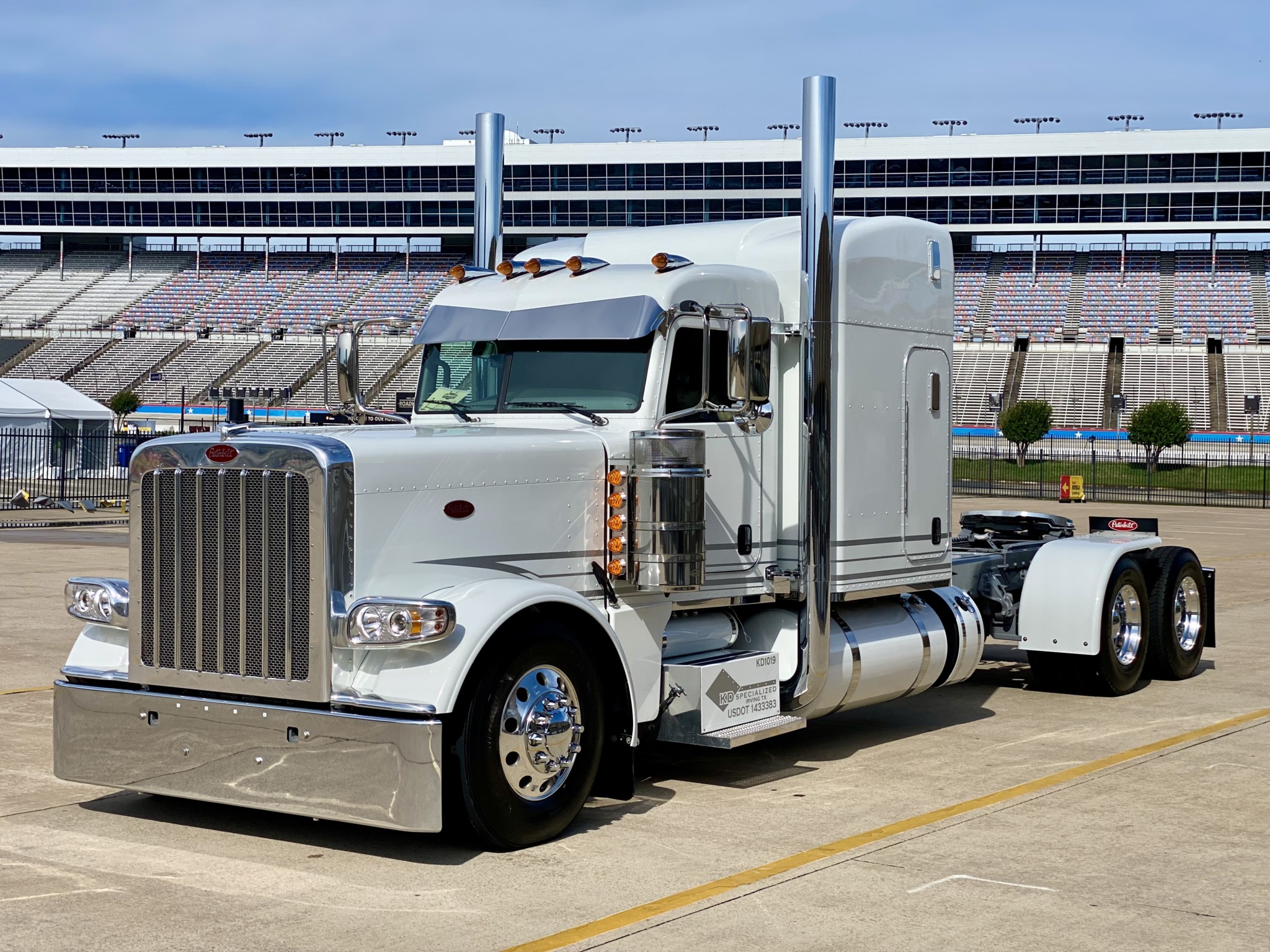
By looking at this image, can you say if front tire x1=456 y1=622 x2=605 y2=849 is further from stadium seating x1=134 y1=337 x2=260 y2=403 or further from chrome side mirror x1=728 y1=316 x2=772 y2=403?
stadium seating x1=134 y1=337 x2=260 y2=403

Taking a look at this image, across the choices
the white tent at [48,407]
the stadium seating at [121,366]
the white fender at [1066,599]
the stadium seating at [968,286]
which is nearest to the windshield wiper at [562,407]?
the white fender at [1066,599]

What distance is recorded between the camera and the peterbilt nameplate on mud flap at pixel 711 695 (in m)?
8.03

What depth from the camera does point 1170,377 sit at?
250 feet

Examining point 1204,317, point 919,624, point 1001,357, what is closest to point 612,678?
point 919,624

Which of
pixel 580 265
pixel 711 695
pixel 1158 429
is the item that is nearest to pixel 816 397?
pixel 580 265

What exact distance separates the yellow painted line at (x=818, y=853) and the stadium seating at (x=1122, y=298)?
76.6 metres

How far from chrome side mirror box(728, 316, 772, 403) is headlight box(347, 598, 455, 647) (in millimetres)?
2066

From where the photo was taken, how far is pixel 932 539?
9.99 m

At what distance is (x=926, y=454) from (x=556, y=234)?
8632 centimetres

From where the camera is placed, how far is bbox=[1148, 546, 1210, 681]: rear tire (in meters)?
12.4

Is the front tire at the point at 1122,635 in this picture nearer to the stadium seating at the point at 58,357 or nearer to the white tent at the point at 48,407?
the white tent at the point at 48,407

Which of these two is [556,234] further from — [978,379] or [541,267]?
[541,267]

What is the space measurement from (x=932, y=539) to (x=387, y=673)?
462 centimetres

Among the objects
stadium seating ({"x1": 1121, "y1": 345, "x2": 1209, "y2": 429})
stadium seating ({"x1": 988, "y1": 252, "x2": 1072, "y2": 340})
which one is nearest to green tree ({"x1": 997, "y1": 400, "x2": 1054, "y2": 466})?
stadium seating ({"x1": 1121, "y1": 345, "x2": 1209, "y2": 429})
